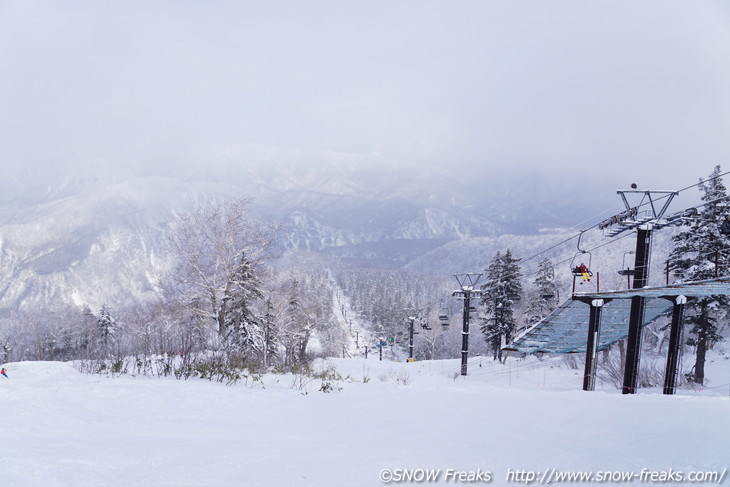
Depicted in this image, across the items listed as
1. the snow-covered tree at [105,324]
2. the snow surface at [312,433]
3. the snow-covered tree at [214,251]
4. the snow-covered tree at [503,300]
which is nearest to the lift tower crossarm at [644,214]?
the snow surface at [312,433]

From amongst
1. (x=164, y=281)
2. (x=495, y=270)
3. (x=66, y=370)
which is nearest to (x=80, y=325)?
(x=164, y=281)

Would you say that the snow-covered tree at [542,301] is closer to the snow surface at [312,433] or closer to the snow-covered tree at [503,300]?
the snow-covered tree at [503,300]

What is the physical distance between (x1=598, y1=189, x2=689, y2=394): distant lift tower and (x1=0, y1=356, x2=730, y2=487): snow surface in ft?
28.3

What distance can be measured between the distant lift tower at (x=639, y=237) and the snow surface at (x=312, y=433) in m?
8.62

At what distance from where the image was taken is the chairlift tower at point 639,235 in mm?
13250

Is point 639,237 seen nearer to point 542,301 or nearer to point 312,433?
point 312,433

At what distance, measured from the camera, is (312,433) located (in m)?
4.49

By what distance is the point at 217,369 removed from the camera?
766 cm

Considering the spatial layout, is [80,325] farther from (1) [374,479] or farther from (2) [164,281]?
(1) [374,479]

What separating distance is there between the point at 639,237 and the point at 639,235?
98mm

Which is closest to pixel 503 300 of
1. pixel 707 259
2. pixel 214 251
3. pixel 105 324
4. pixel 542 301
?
pixel 542 301

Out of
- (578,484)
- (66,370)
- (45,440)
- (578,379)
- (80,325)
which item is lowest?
(80,325)

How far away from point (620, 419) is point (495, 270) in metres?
37.9

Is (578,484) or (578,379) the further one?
(578,379)
